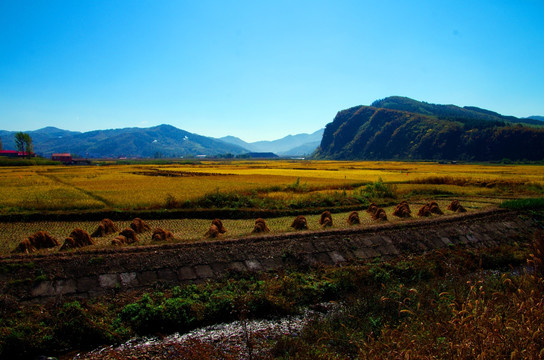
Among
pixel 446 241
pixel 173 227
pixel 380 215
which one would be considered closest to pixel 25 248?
pixel 173 227

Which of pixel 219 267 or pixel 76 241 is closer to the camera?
pixel 219 267

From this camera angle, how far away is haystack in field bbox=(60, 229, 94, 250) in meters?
8.83

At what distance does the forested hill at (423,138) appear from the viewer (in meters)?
102

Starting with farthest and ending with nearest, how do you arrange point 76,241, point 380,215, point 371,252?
point 380,215, point 371,252, point 76,241

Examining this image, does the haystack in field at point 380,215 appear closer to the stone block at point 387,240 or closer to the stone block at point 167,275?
the stone block at point 387,240

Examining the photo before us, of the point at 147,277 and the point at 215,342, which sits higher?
the point at 147,277

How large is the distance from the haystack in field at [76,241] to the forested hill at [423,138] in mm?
118209

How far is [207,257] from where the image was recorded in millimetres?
8602

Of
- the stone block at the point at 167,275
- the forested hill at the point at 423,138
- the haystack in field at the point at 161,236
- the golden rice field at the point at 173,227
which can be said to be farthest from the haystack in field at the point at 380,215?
the forested hill at the point at 423,138

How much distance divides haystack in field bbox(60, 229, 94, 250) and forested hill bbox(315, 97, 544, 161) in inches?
4654

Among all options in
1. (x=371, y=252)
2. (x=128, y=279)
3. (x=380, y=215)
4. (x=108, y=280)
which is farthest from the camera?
(x=380, y=215)

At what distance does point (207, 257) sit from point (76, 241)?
378 centimetres

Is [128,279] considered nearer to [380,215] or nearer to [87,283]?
[87,283]

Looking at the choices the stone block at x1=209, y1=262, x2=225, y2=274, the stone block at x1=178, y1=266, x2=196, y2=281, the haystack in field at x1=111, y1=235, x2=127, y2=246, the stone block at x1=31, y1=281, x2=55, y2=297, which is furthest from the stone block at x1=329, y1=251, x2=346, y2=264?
the stone block at x1=31, y1=281, x2=55, y2=297
